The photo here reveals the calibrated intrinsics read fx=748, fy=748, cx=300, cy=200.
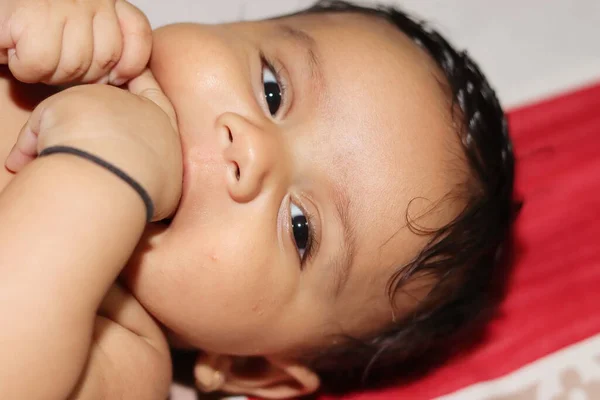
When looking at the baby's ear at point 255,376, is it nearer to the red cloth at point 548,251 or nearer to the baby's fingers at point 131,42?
the red cloth at point 548,251

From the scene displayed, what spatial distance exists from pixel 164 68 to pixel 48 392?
52 centimetres

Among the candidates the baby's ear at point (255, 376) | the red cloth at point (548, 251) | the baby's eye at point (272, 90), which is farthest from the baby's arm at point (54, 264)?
the red cloth at point (548, 251)

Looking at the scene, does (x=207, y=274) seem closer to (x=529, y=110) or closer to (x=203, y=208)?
(x=203, y=208)

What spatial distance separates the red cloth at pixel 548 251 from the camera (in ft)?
4.81

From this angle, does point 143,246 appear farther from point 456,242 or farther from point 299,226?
point 456,242

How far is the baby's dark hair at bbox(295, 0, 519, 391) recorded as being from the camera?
124 cm

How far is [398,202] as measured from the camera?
3.85 ft

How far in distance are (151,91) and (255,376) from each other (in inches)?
22.8

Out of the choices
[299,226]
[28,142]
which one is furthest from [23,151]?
[299,226]

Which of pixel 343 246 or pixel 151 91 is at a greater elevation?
pixel 151 91

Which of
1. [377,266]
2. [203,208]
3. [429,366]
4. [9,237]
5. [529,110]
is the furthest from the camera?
[529,110]

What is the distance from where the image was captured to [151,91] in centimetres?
112

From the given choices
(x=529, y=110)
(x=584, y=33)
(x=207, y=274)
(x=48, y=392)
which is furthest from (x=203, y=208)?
(x=584, y=33)

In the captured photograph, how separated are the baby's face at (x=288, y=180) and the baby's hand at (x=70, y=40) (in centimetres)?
8
